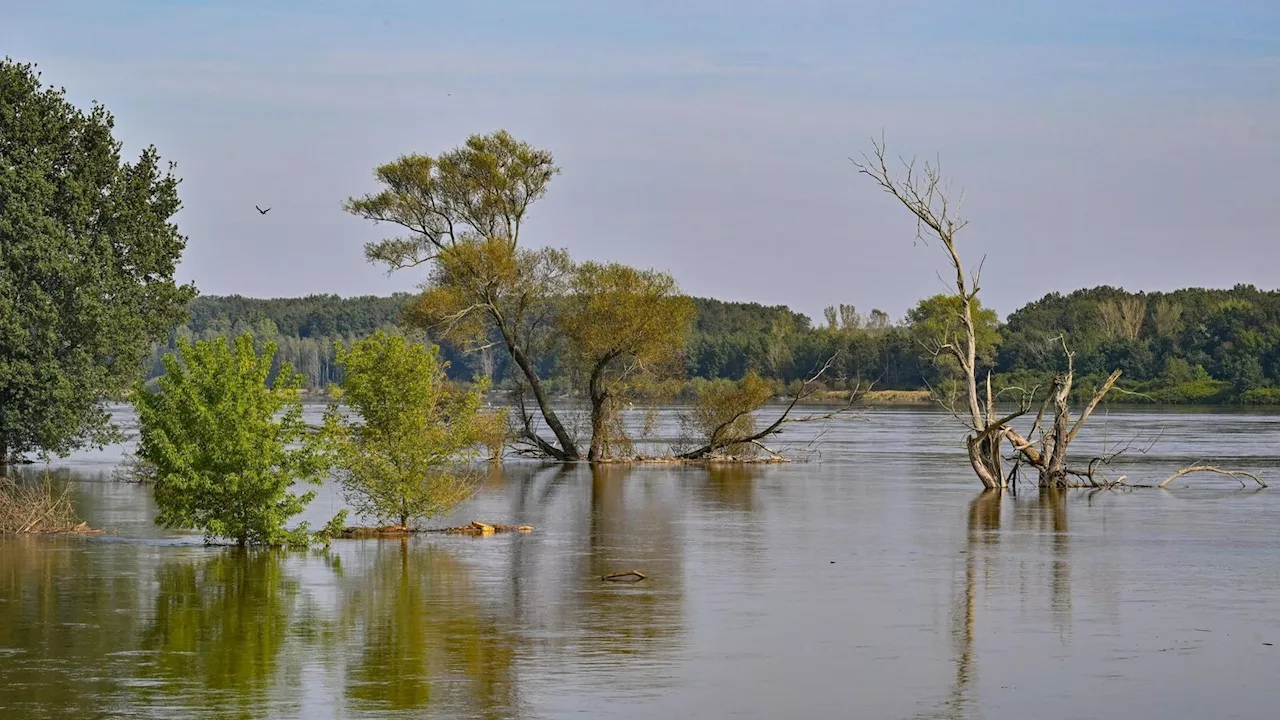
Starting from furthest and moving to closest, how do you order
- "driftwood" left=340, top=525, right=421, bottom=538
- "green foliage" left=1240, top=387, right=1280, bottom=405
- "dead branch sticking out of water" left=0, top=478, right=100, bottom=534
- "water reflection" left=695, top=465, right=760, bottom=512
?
"green foliage" left=1240, top=387, right=1280, bottom=405 < "water reflection" left=695, top=465, right=760, bottom=512 < "driftwood" left=340, top=525, right=421, bottom=538 < "dead branch sticking out of water" left=0, top=478, right=100, bottom=534

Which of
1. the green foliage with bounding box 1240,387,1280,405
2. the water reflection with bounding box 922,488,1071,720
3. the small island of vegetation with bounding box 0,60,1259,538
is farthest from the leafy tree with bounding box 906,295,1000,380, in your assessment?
the water reflection with bounding box 922,488,1071,720

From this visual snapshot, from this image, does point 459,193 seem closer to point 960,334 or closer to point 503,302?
point 503,302

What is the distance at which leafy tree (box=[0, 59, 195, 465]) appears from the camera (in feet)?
122

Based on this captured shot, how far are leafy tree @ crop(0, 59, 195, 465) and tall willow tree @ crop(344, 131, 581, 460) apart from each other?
11.0 meters

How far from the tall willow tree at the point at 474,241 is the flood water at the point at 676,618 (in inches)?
731

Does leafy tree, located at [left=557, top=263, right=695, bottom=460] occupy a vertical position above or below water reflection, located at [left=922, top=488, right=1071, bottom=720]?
above

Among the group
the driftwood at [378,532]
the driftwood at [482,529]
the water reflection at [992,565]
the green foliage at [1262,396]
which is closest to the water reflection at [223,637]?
the driftwood at [378,532]

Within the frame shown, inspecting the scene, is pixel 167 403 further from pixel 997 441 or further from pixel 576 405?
pixel 576 405

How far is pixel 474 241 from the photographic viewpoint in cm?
5150

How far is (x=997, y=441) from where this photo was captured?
3822 centimetres

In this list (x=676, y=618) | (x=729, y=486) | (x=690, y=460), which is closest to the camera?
(x=676, y=618)

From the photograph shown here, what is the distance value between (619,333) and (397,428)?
2461 centimetres

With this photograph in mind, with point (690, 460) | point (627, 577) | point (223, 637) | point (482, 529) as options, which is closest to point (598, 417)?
point (690, 460)

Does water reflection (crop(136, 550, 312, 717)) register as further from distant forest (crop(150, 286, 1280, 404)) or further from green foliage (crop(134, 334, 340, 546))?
distant forest (crop(150, 286, 1280, 404))
